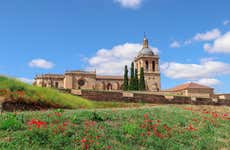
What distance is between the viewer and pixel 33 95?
1240cm

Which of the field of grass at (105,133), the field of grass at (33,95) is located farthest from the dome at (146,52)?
the field of grass at (105,133)

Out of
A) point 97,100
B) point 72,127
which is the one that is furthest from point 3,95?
point 97,100

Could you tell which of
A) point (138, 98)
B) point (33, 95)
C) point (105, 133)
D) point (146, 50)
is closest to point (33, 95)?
point (33, 95)

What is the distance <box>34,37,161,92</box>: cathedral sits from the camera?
72.2 metres

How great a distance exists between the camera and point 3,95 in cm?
1138

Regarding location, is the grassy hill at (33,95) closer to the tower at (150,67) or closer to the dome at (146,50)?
the tower at (150,67)

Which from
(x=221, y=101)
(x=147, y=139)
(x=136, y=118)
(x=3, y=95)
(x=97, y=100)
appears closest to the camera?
(x=147, y=139)

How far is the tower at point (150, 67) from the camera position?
7781 cm

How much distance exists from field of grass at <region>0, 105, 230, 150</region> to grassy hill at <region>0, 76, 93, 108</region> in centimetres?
408

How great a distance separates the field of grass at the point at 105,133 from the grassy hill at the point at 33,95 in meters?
4.08

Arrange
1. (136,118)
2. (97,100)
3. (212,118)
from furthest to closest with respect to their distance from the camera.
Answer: (97,100) < (212,118) < (136,118)

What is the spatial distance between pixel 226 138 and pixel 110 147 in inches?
160

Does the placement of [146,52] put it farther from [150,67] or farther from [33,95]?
[33,95]

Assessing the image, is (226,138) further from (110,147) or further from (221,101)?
(221,101)
